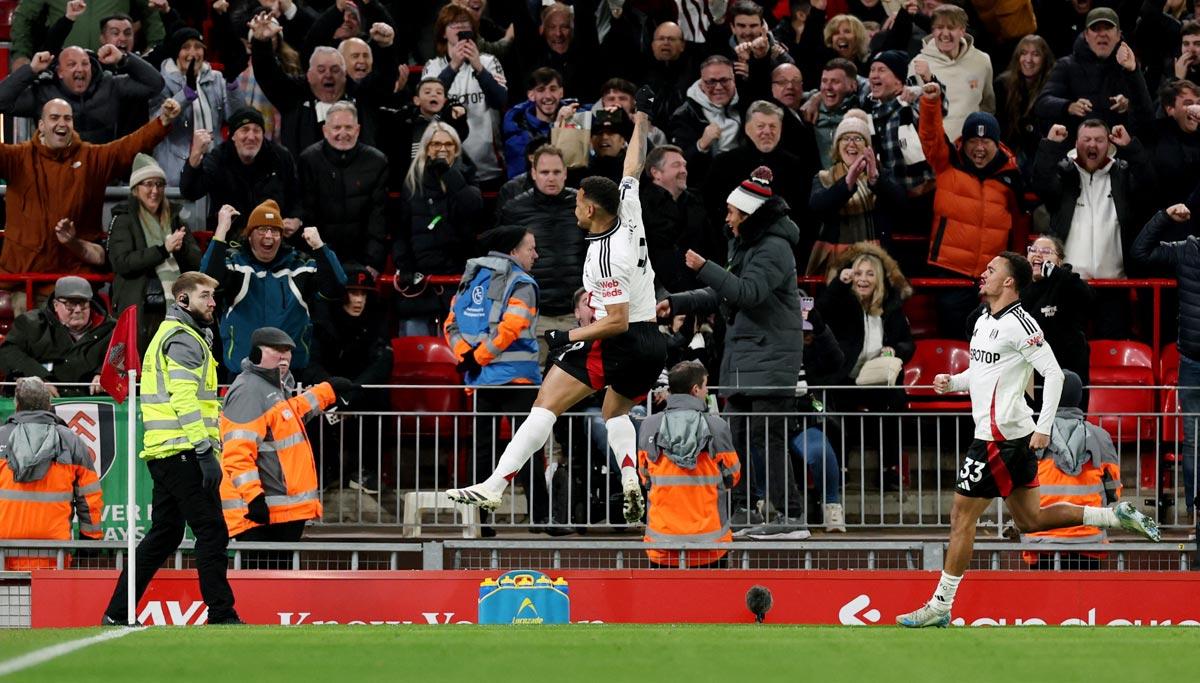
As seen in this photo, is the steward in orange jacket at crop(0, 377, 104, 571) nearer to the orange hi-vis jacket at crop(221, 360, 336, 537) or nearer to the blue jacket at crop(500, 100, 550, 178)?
the orange hi-vis jacket at crop(221, 360, 336, 537)

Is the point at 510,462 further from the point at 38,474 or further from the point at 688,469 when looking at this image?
the point at 38,474

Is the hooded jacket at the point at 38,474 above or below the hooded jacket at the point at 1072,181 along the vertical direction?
below

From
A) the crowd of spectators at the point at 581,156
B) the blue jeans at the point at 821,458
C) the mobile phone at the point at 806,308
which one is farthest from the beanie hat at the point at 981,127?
the blue jeans at the point at 821,458

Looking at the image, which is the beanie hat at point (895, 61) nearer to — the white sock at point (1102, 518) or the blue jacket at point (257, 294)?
the blue jacket at point (257, 294)

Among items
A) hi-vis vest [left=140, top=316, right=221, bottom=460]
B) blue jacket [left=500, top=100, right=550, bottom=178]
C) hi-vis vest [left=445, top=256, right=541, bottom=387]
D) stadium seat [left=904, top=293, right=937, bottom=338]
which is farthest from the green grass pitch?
blue jacket [left=500, top=100, right=550, bottom=178]

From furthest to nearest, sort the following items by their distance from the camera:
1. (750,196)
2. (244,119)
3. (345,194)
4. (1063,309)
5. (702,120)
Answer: (702,120) → (345,194) → (244,119) → (1063,309) → (750,196)

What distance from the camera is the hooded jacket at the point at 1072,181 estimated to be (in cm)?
1688

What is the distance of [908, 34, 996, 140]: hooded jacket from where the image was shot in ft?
58.7

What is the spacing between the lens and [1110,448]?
46.6 feet

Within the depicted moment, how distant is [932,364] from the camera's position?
54.2 ft

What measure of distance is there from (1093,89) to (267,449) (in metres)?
8.56

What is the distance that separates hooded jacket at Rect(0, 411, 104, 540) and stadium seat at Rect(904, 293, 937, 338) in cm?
737

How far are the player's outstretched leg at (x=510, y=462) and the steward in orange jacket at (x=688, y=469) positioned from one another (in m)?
1.98

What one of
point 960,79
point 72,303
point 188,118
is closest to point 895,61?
point 960,79
